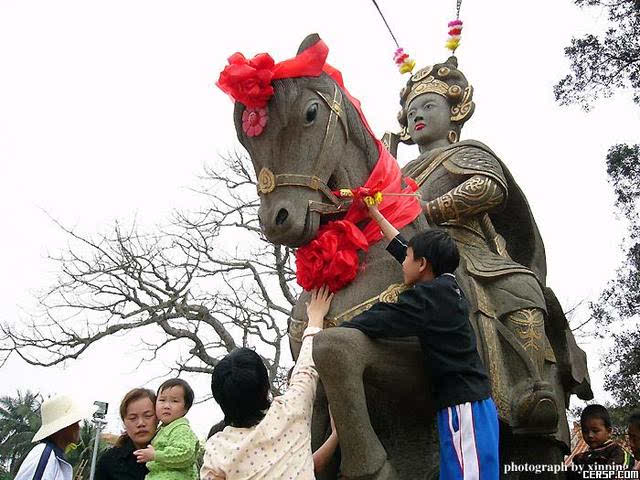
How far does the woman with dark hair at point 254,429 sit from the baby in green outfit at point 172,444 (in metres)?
0.91

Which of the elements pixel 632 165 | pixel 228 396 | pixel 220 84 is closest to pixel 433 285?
pixel 228 396

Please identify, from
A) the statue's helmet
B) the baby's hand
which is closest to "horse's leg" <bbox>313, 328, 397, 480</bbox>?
the baby's hand

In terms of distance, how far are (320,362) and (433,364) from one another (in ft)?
1.41

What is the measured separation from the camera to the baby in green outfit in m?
3.17

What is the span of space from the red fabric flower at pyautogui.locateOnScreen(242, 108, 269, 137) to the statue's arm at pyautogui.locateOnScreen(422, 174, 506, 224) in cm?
113

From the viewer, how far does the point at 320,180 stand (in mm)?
2812

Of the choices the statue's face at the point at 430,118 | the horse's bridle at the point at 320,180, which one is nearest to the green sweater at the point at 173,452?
the horse's bridle at the point at 320,180

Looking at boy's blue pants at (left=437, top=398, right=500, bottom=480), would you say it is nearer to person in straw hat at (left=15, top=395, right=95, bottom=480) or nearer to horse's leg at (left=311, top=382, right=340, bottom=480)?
horse's leg at (left=311, top=382, right=340, bottom=480)

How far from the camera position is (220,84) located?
110 inches

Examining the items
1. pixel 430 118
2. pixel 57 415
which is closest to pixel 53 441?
pixel 57 415

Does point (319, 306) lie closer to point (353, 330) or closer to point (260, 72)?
point (353, 330)

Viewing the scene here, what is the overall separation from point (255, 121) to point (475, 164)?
1.41 meters

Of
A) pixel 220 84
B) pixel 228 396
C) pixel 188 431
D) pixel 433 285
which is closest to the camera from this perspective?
pixel 228 396

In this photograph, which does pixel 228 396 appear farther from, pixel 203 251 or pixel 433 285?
pixel 203 251
